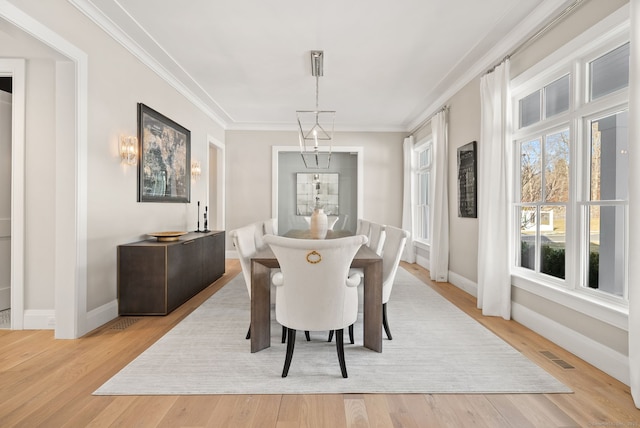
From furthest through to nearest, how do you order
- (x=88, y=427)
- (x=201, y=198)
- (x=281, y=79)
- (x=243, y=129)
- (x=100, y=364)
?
(x=243, y=129), (x=201, y=198), (x=281, y=79), (x=100, y=364), (x=88, y=427)

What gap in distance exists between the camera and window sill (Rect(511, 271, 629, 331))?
2150 mm

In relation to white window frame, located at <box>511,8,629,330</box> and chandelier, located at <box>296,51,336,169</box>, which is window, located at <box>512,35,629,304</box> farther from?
chandelier, located at <box>296,51,336,169</box>

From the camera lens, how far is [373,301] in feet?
8.37

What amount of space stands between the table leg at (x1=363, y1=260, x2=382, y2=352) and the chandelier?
1596 mm

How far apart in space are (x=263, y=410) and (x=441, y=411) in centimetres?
97

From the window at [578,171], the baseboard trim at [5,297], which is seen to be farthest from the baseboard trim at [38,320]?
the window at [578,171]

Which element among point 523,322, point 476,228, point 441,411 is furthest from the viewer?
point 476,228

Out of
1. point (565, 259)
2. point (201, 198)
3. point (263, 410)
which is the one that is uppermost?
point (201, 198)

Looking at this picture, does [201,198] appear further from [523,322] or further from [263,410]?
[523,322]

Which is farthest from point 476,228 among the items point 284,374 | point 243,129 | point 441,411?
point 243,129

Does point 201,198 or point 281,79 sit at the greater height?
point 281,79

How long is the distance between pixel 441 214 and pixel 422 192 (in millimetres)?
1616

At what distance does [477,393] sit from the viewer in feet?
6.60

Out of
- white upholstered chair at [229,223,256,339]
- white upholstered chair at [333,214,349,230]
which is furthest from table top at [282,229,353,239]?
white upholstered chair at [333,214,349,230]
